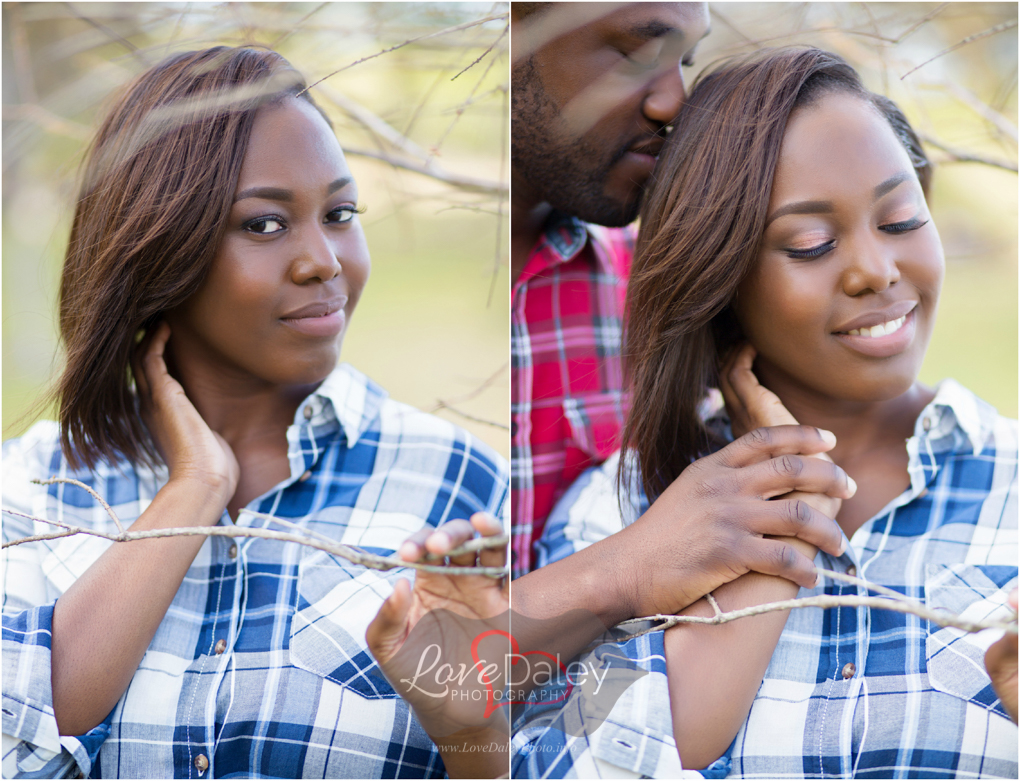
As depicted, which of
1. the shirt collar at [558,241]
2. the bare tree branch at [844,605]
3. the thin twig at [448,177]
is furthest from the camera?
the shirt collar at [558,241]

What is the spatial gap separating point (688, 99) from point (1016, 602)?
0.88 metres

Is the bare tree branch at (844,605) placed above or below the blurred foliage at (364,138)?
below

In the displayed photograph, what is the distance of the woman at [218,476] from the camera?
47.1 inches

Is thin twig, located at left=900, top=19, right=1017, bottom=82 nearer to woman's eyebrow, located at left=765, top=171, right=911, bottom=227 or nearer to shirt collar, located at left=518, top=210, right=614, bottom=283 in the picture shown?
woman's eyebrow, located at left=765, top=171, right=911, bottom=227

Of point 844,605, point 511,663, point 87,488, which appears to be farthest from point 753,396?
point 87,488

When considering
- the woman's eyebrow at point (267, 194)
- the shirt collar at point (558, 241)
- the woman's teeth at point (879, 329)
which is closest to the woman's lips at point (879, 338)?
the woman's teeth at point (879, 329)

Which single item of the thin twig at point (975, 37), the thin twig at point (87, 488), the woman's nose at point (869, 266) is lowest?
the thin twig at point (87, 488)

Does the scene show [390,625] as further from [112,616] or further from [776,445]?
[776,445]

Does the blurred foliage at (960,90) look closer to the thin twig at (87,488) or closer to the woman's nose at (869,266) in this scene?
the woman's nose at (869,266)

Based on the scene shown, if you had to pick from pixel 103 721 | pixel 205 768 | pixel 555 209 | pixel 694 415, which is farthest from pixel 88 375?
pixel 694 415

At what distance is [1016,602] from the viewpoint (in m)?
1.05

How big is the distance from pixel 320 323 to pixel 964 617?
1.06 meters

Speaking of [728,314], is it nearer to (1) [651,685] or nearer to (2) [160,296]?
(1) [651,685]

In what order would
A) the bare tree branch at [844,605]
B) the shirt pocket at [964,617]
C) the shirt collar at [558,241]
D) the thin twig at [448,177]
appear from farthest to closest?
the shirt collar at [558,241] → the thin twig at [448,177] → the shirt pocket at [964,617] → the bare tree branch at [844,605]
